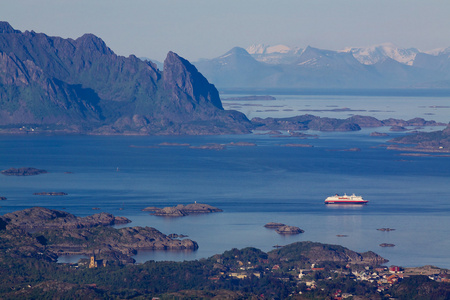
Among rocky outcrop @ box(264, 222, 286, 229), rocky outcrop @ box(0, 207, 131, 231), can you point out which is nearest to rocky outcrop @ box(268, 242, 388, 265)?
rocky outcrop @ box(264, 222, 286, 229)

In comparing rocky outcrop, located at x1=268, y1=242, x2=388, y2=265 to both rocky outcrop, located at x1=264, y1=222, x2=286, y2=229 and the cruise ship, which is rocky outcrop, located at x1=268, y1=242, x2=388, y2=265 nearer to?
rocky outcrop, located at x1=264, y1=222, x2=286, y2=229

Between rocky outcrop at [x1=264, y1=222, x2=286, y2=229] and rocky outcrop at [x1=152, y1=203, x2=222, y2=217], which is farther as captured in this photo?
rocky outcrop at [x1=152, y1=203, x2=222, y2=217]

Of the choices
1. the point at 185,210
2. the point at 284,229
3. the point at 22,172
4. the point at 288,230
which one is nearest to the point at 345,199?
the point at 185,210

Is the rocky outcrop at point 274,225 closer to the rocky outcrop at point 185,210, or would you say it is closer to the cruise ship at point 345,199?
the rocky outcrop at point 185,210

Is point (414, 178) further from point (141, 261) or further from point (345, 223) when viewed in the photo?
point (141, 261)

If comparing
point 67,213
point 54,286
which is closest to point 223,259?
point 54,286

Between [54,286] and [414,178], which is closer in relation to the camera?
[54,286]
